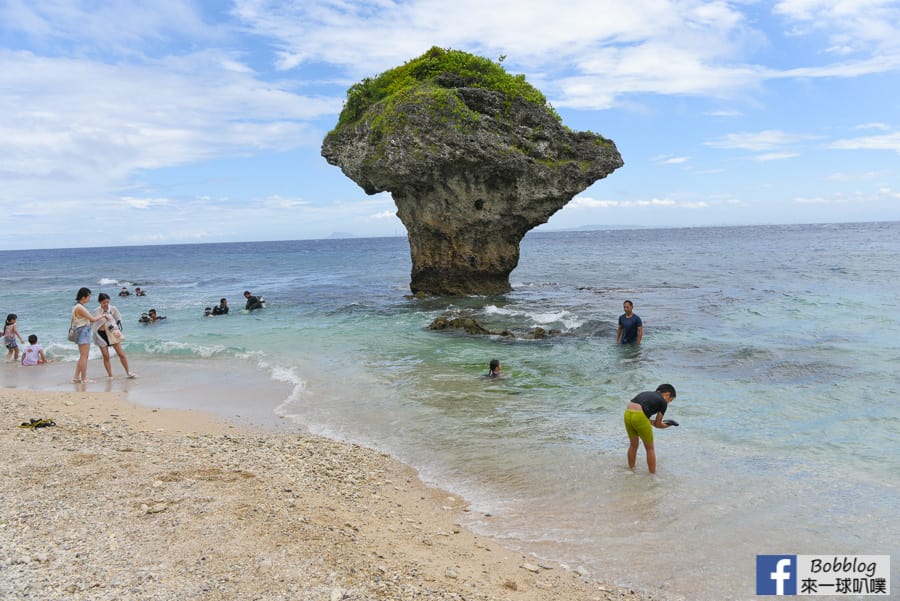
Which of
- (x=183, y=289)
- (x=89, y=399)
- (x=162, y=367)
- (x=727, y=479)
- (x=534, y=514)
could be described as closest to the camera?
(x=534, y=514)

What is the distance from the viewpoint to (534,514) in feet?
22.9

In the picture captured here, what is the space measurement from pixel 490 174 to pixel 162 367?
14153 millimetres

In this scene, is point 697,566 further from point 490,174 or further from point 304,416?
point 490,174

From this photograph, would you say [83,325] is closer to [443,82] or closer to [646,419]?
[646,419]

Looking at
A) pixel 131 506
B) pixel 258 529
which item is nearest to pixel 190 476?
pixel 131 506

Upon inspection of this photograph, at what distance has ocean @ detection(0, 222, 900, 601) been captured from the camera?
6461mm

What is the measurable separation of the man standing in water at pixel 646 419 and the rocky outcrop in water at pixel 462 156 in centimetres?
1632

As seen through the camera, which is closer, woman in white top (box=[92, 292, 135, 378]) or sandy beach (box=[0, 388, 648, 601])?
sandy beach (box=[0, 388, 648, 601])

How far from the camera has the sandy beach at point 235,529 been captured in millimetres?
4789

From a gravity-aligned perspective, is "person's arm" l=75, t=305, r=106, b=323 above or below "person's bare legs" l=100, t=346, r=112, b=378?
above

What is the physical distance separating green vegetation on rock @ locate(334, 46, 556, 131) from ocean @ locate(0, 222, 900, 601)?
8355 millimetres

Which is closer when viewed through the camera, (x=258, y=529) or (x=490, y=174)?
(x=258, y=529)

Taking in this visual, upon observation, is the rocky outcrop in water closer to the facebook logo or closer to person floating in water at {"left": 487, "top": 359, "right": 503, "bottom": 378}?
person floating in water at {"left": 487, "top": 359, "right": 503, "bottom": 378}

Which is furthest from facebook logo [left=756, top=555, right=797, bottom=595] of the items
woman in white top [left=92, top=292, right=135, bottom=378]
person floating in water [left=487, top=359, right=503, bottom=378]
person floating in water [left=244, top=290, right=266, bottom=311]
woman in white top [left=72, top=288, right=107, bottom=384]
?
person floating in water [left=244, top=290, right=266, bottom=311]
